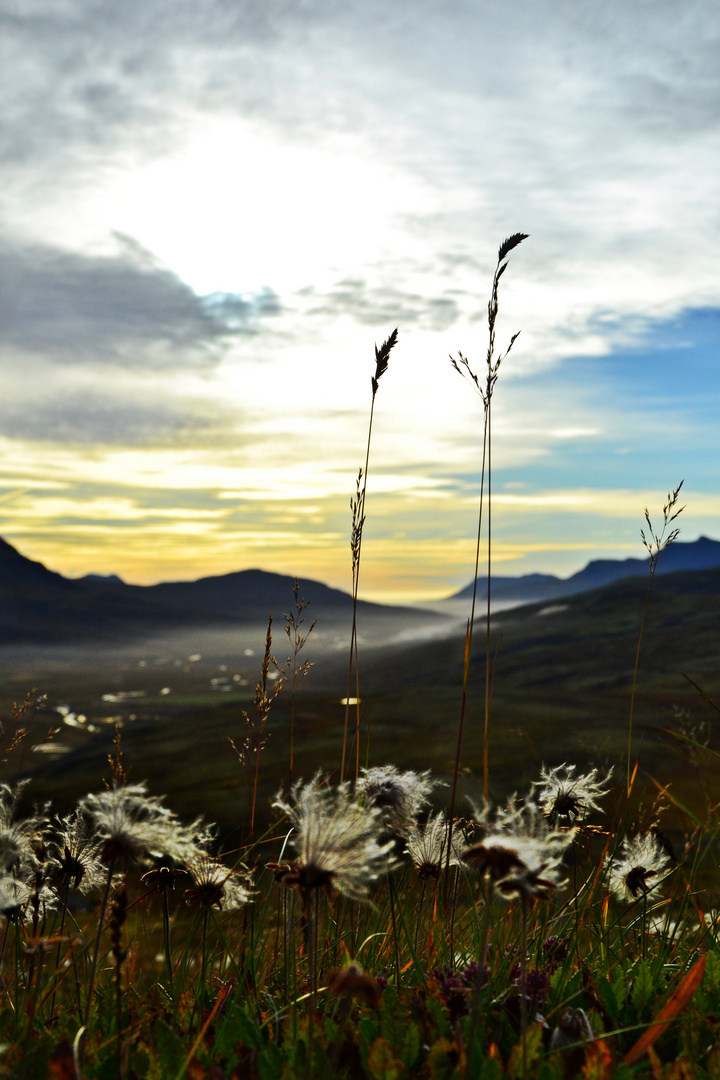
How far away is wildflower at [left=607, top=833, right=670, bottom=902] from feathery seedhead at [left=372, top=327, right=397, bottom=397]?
2.54 m

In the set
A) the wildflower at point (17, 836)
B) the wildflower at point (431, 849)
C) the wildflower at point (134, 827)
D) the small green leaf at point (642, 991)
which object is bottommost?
the small green leaf at point (642, 991)

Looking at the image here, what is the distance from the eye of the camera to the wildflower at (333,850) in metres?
1.68

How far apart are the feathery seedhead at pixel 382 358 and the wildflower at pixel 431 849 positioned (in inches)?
85.1

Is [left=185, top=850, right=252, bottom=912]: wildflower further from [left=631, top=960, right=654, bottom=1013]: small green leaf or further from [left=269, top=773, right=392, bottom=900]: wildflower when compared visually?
[left=631, top=960, right=654, bottom=1013]: small green leaf

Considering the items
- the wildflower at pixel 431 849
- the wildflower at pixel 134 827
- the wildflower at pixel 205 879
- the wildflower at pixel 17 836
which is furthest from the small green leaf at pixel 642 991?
the wildflower at pixel 17 836

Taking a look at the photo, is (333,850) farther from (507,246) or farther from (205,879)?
(507,246)

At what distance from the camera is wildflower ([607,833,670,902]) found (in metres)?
3.31

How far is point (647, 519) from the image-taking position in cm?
439

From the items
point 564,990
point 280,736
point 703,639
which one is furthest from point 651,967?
point 703,639

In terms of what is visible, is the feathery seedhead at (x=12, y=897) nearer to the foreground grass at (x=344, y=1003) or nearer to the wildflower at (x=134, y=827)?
the foreground grass at (x=344, y=1003)

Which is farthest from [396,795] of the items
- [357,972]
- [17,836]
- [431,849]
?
[357,972]

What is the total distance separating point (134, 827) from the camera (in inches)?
78.7

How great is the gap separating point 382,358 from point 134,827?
2702 millimetres

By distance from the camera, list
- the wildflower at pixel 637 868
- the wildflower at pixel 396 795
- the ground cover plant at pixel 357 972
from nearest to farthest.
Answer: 1. the ground cover plant at pixel 357 972
2. the wildflower at pixel 396 795
3. the wildflower at pixel 637 868
